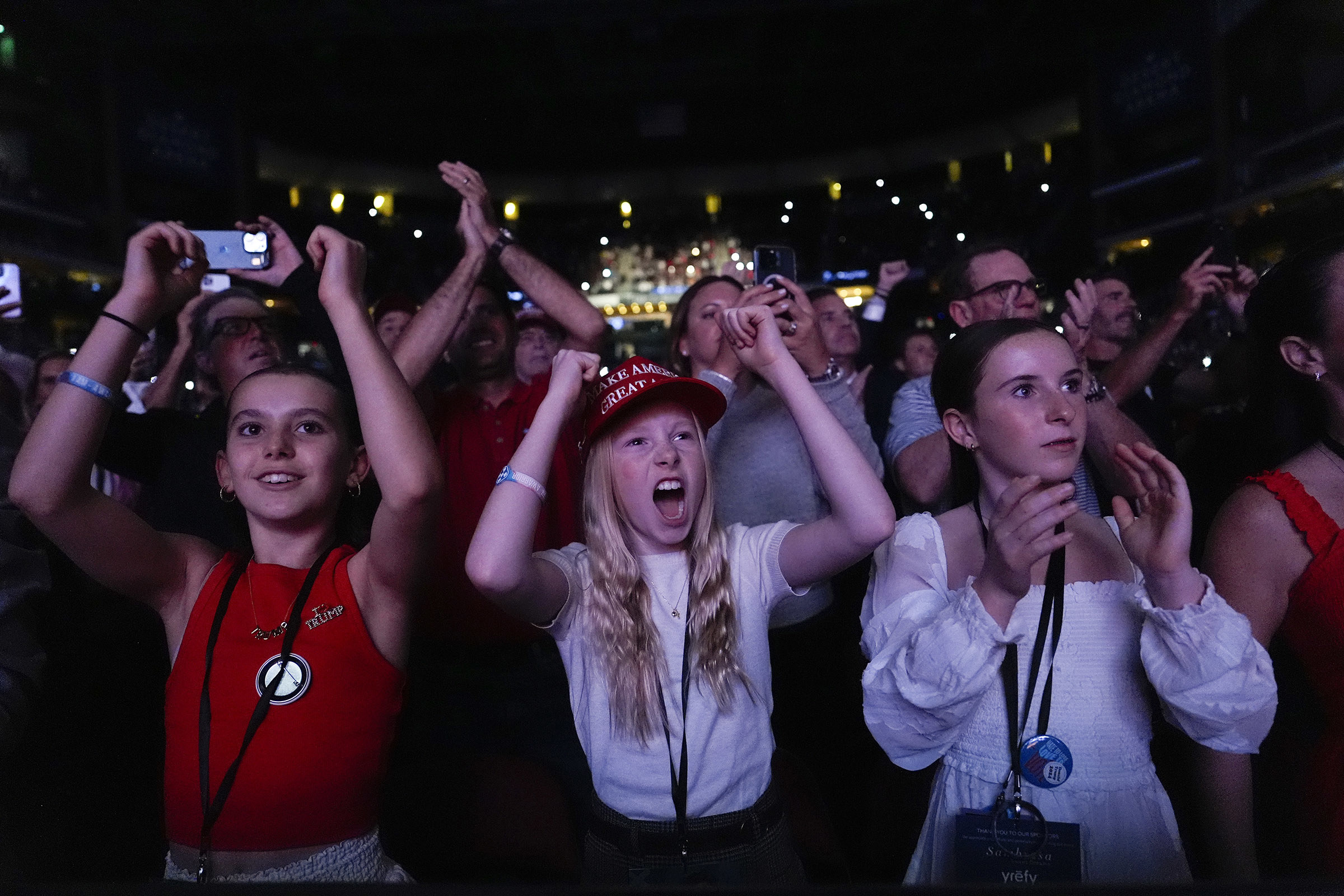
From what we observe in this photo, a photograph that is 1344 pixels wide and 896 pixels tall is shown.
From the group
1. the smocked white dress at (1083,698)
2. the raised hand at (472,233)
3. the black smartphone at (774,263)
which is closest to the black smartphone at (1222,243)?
the black smartphone at (774,263)

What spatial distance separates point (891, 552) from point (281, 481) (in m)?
1.08

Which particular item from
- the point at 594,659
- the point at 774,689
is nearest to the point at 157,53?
the point at 594,659

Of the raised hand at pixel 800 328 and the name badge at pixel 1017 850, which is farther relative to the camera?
the raised hand at pixel 800 328

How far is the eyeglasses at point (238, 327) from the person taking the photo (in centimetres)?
214

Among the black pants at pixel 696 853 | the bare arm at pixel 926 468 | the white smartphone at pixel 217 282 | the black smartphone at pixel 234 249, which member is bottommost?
the black pants at pixel 696 853

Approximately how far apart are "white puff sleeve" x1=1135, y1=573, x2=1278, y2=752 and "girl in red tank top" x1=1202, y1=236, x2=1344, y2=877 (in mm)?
158

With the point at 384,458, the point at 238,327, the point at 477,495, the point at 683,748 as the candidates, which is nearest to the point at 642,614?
the point at 683,748

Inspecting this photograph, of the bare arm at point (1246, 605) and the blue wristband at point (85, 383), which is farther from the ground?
the blue wristband at point (85, 383)

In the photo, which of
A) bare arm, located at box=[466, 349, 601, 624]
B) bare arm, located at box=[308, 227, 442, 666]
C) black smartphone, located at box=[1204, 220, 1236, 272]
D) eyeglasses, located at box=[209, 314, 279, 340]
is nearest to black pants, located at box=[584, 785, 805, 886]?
bare arm, located at box=[466, 349, 601, 624]

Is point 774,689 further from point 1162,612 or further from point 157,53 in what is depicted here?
point 157,53

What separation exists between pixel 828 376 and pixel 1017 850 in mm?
1126

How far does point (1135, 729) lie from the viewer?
1.25 m

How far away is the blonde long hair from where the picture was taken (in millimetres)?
1329

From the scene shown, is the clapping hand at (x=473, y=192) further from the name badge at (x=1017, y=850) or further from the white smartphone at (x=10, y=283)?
the name badge at (x=1017, y=850)
